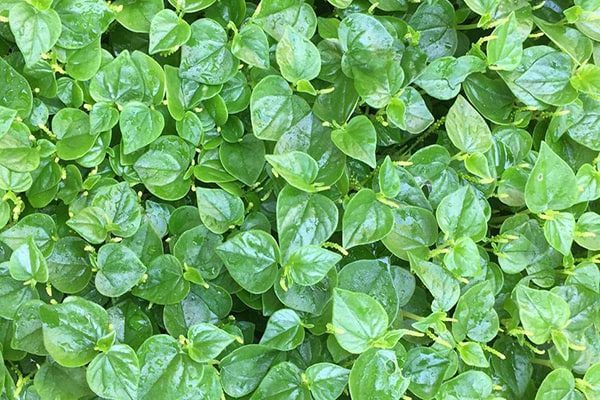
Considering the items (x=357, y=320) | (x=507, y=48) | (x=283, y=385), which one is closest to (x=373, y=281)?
(x=357, y=320)

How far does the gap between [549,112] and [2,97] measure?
80 cm

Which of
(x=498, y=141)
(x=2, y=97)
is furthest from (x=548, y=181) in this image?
(x=2, y=97)

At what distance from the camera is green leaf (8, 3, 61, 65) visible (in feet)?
2.44

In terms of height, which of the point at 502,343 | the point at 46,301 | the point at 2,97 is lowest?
the point at 502,343

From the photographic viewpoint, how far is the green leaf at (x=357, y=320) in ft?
2.52

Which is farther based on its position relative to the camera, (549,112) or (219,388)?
(549,112)

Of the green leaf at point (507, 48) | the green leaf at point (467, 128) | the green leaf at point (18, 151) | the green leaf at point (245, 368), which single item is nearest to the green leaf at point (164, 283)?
the green leaf at point (245, 368)

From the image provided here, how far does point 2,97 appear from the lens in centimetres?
81

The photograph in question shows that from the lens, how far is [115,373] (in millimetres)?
749

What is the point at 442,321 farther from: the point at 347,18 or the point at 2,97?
the point at 2,97

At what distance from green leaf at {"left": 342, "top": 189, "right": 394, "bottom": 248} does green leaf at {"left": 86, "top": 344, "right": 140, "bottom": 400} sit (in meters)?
0.31

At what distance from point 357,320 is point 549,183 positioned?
343 mm

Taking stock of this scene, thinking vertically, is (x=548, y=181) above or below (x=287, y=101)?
below

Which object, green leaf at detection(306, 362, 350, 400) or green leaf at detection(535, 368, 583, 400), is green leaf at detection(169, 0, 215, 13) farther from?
green leaf at detection(535, 368, 583, 400)
